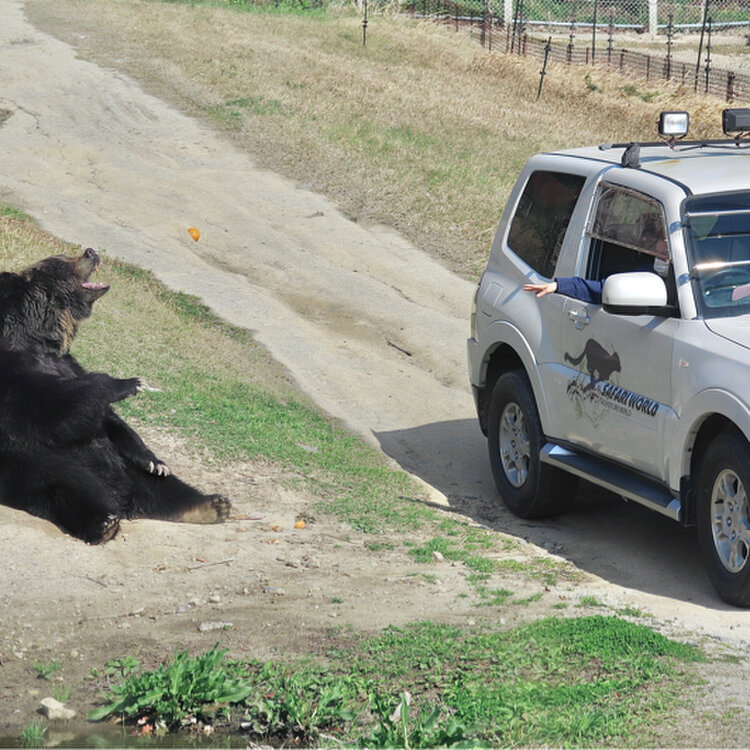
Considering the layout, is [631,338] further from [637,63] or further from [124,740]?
[637,63]

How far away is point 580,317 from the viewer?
643 cm

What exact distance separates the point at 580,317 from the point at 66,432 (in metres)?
2.99

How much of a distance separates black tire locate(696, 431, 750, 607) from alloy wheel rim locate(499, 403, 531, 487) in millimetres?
1765

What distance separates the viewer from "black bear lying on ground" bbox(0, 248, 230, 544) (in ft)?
19.5

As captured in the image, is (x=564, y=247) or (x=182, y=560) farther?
(x=564, y=247)

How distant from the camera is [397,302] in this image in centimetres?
1323

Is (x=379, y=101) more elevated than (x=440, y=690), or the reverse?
(x=379, y=101)

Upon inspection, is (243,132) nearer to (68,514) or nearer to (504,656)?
(68,514)

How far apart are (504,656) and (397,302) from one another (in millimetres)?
8917

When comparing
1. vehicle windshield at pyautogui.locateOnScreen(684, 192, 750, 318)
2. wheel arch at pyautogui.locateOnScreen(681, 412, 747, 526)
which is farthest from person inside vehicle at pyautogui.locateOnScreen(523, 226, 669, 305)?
wheel arch at pyautogui.locateOnScreen(681, 412, 747, 526)

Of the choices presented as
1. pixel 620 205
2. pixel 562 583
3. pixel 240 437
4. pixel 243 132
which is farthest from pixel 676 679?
pixel 243 132

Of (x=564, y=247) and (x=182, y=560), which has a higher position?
(x=564, y=247)

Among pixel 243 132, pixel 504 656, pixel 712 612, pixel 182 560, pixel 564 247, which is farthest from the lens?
pixel 243 132

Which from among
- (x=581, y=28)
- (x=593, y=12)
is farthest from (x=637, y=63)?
(x=581, y=28)
